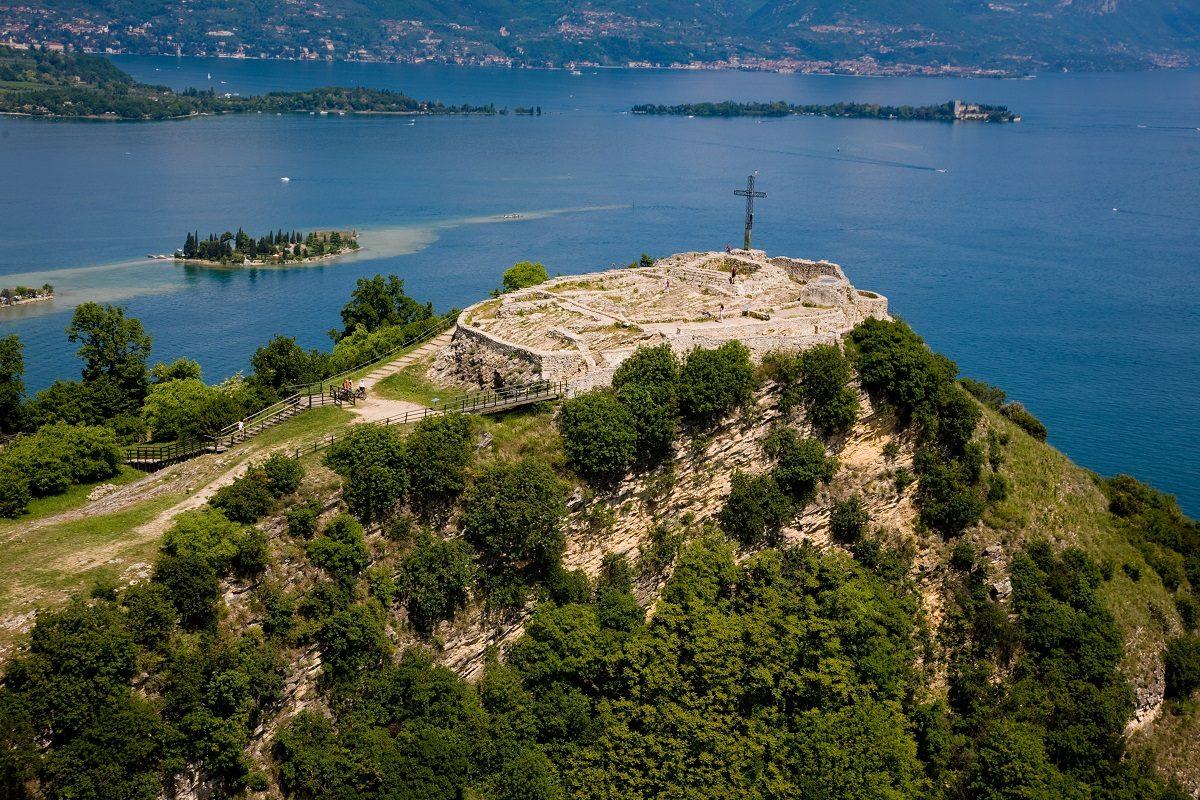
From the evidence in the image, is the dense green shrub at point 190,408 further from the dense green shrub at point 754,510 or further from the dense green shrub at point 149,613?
the dense green shrub at point 754,510

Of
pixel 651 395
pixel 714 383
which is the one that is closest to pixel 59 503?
pixel 651 395

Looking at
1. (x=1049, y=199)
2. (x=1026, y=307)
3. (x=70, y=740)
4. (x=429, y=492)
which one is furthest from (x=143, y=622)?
(x=1049, y=199)

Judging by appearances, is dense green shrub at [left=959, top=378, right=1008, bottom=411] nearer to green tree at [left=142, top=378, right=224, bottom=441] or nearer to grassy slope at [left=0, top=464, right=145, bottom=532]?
green tree at [left=142, top=378, right=224, bottom=441]

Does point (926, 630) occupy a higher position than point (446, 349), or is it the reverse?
point (446, 349)

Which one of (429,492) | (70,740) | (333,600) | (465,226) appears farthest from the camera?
(465,226)

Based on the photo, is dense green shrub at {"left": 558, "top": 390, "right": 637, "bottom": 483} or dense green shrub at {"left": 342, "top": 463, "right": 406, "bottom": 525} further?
dense green shrub at {"left": 558, "top": 390, "right": 637, "bottom": 483}

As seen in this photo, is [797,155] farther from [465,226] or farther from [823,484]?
[823,484]

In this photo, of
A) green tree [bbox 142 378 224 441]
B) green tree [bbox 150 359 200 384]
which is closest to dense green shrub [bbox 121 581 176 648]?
green tree [bbox 142 378 224 441]
